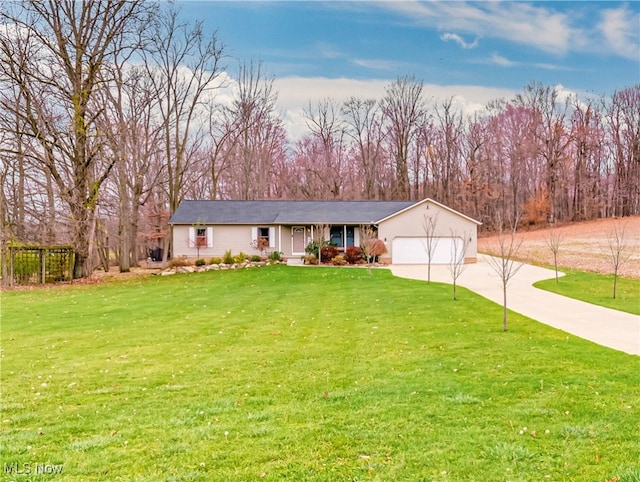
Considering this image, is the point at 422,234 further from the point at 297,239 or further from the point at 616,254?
the point at 616,254

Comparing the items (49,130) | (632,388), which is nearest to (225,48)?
(49,130)

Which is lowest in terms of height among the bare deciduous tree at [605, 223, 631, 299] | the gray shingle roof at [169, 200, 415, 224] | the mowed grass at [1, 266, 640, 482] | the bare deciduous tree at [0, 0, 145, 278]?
the mowed grass at [1, 266, 640, 482]

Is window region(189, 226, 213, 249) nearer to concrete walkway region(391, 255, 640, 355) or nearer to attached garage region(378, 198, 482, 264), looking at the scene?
attached garage region(378, 198, 482, 264)

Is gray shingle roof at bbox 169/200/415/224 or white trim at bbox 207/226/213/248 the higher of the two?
gray shingle roof at bbox 169/200/415/224

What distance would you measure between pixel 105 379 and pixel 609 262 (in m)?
22.8

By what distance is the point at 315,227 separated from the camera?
85.9ft

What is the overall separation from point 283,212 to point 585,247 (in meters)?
20.5

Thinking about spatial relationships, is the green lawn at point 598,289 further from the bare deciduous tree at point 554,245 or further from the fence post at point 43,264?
the fence post at point 43,264

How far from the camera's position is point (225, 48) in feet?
98.1

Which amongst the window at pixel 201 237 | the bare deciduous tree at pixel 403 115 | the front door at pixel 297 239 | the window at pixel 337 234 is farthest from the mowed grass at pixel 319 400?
the bare deciduous tree at pixel 403 115

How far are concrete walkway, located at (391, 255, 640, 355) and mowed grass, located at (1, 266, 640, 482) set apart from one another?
68cm
